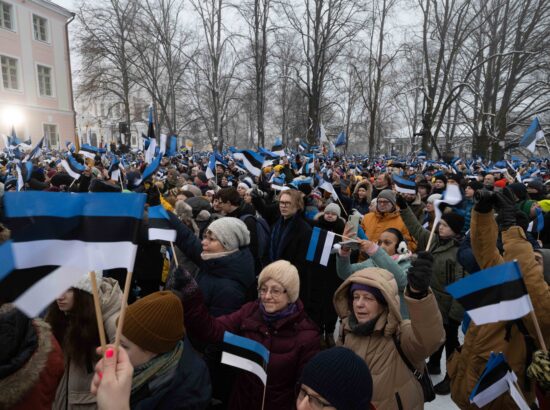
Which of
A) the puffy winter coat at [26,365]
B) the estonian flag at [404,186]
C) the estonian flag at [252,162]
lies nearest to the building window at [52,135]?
the estonian flag at [252,162]

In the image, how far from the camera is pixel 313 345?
7.88 ft

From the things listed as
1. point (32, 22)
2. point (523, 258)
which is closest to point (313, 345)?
point (523, 258)

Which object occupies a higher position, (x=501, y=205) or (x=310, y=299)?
(x=501, y=205)

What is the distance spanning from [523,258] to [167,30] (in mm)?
28663

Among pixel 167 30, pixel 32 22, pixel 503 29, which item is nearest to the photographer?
pixel 503 29

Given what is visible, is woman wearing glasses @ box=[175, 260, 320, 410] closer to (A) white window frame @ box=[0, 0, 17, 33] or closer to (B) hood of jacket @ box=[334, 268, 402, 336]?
(B) hood of jacket @ box=[334, 268, 402, 336]

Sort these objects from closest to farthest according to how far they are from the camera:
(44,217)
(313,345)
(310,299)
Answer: (44,217) → (313,345) → (310,299)

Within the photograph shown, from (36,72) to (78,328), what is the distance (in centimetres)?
3342

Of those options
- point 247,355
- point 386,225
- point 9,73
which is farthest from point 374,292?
point 9,73

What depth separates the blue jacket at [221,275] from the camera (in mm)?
2828

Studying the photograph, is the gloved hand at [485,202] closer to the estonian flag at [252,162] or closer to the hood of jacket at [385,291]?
the hood of jacket at [385,291]

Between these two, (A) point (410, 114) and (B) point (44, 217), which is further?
(A) point (410, 114)

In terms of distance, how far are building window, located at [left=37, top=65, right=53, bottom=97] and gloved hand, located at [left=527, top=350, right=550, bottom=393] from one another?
115ft

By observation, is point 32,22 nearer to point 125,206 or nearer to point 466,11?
point 466,11
